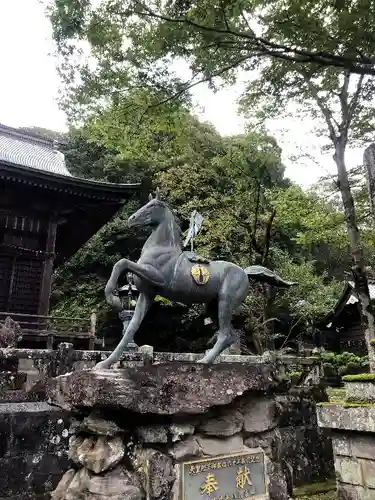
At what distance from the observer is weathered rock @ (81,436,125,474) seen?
284cm

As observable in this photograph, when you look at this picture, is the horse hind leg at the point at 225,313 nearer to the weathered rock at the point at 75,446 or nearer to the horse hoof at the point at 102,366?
the horse hoof at the point at 102,366

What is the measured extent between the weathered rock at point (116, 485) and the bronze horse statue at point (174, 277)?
99 centimetres

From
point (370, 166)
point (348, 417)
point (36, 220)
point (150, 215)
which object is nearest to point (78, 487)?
point (150, 215)

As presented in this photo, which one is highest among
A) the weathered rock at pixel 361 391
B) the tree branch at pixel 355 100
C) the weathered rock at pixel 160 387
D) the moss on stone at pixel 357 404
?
the tree branch at pixel 355 100

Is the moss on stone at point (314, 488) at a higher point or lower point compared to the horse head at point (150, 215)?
lower

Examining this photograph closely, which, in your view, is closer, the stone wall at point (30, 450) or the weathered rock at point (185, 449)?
the weathered rock at point (185, 449)

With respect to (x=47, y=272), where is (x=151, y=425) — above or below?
below

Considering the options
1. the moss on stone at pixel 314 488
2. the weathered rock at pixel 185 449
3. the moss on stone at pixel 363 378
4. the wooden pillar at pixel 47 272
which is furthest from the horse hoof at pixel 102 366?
the wooden pillar at pixel 47 272

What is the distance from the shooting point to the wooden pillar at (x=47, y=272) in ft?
42.0

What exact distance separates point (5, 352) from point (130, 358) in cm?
222

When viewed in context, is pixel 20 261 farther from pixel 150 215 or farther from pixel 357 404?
pixel 357 404

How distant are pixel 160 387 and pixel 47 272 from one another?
11015 millimetres

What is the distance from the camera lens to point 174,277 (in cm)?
366

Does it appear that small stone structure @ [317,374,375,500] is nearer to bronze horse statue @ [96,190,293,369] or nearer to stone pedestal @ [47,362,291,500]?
stone pedestal @ [47,362,291,500]
